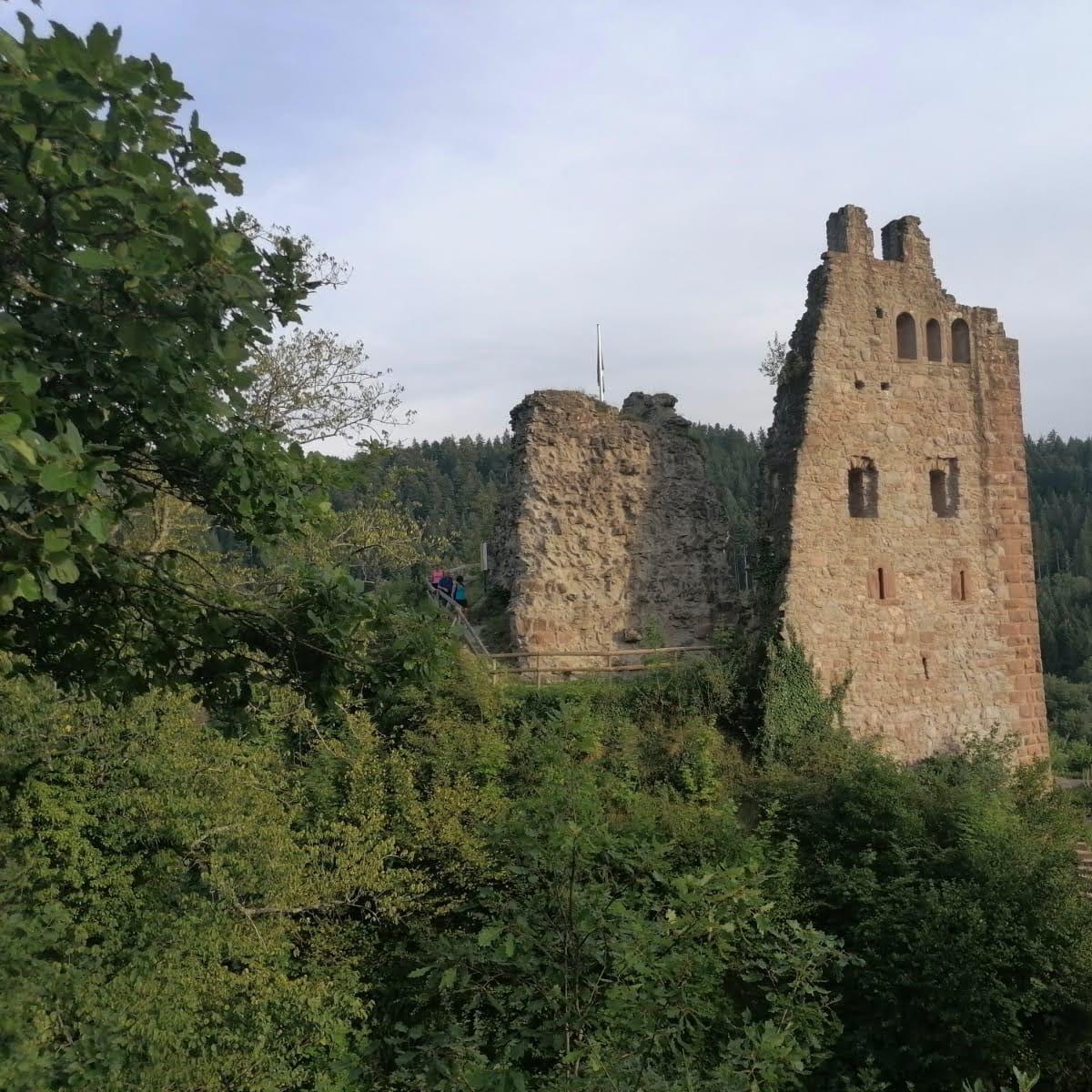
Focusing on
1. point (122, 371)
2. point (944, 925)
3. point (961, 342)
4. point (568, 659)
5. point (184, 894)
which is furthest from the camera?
point (961, 342)

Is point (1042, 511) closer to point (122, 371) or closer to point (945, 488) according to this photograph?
point (945, 488)

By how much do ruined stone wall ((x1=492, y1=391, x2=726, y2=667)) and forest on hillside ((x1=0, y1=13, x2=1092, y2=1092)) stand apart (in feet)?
5.52

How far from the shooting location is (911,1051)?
32.4 ft

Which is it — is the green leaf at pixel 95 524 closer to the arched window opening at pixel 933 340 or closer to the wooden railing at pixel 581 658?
the wooden railing at pixel 581 658

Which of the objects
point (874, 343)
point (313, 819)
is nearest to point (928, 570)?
point (874, 343)

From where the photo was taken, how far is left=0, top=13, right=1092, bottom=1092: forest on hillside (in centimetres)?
398

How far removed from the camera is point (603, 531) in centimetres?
1636

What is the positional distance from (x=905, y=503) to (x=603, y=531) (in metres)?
4.66

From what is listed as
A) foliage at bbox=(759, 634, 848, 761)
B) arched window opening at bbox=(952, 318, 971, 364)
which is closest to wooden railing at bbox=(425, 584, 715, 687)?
foliage at bbox=(759, 634, 848, 761)

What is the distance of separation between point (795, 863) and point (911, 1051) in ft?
6.69

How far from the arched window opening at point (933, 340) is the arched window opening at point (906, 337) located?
0.31 meters

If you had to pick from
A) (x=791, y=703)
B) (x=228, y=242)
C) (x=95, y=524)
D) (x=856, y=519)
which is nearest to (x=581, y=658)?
(x=791, y=703)

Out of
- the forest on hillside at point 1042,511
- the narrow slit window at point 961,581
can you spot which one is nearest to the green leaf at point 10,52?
the narrow slit window at point 961,581

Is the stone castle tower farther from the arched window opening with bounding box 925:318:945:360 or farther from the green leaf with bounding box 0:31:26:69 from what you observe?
the green leaf with bounding box 0:31:26:69
